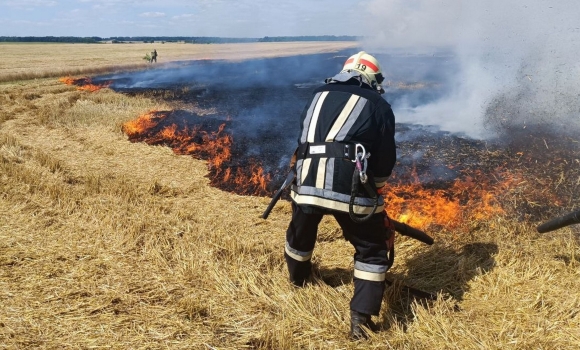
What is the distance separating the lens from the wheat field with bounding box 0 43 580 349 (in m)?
3.11

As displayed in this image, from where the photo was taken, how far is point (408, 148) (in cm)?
765

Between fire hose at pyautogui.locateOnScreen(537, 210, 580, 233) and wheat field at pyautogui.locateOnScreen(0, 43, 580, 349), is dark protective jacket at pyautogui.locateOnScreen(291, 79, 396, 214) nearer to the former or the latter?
wheat field at pyautogui.locateOnScreen(0, 43, 580, 349)

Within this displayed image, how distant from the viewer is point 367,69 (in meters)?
3.27

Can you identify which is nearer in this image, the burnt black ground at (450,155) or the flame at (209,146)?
the burnt black ground at (450,155)

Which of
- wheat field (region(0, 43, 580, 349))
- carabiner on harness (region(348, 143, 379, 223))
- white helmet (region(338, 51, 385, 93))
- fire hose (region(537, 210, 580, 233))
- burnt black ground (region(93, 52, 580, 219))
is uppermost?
white helmet (region(338, 51, 385, 93))

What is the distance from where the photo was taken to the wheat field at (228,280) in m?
3.11

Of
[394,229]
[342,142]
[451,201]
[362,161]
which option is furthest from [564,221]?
[451,201]

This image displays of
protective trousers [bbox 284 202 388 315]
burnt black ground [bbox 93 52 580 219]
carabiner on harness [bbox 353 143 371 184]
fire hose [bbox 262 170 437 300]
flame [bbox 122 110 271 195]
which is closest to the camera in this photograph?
carabiner on harness [bbox 353 143 371 184]

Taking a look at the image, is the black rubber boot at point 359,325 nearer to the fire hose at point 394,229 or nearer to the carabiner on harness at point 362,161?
the fire hose at point 394,229

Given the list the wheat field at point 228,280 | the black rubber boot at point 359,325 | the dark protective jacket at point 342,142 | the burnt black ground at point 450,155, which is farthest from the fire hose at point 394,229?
the burnt black ground at point 450,155

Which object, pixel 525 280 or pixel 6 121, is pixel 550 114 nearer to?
pixel 525 280

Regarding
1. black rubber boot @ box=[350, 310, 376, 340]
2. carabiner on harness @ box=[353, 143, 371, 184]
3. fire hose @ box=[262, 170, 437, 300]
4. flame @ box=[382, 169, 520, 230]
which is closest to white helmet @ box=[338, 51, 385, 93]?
carabiner on harness @ box=[353, 143, 371, 184]

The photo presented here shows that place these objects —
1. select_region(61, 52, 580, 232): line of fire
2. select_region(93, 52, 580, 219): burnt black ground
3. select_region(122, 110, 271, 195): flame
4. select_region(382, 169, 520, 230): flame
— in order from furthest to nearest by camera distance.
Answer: select_region(122, 110, 271, 195): flame
select_region(93, 52, 580, 219): burnt black ground
select_region(61, 52, 580, 232): line of fire
select_region(382, 169, 520, 230): flame

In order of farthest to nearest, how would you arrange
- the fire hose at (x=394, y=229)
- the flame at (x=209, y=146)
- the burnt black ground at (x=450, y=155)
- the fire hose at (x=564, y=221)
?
the flame at (x=209, y=146), the burnt black ground at (x=450, y=155), the fire hose at (x=394, y=229), the fire hose at (x=564, y=221)
